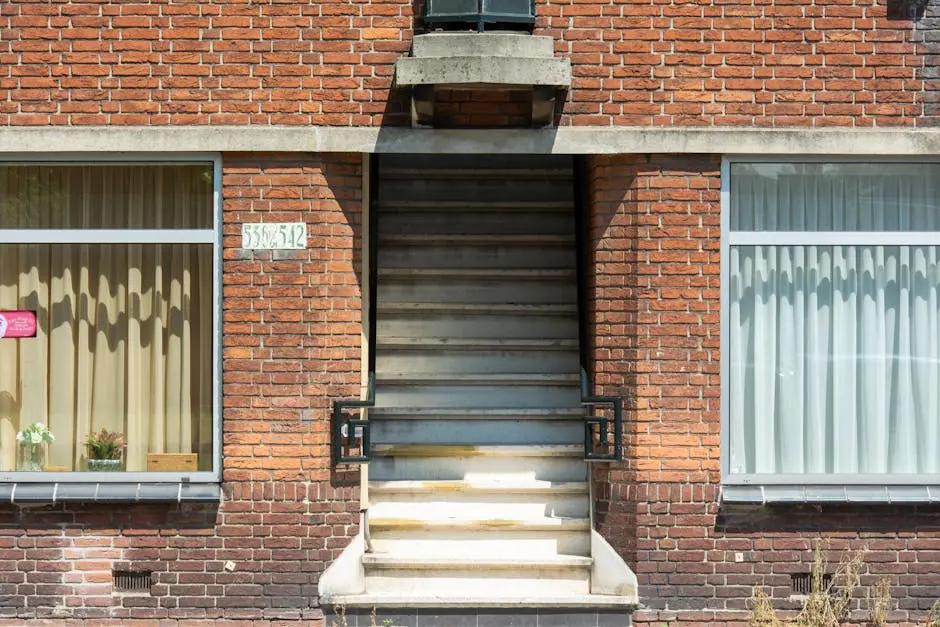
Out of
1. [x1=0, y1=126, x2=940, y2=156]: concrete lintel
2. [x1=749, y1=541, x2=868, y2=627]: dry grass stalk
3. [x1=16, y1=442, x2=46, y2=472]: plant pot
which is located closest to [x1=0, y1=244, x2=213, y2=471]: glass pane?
[x1=16, y1=442, x2=46, y2=472]: plant pot

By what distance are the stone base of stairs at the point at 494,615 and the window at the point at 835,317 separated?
1396 mm

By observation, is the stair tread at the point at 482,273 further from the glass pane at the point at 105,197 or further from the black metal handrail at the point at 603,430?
the glass pane at the point at 105,197

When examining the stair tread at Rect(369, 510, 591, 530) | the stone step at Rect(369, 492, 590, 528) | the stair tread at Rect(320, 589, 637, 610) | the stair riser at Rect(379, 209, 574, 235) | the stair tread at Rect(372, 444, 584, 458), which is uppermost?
the stair riser at Rect(379, 209, 574, 235)

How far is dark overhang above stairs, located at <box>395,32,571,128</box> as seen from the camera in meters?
7.60

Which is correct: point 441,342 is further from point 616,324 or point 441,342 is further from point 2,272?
point 2,272

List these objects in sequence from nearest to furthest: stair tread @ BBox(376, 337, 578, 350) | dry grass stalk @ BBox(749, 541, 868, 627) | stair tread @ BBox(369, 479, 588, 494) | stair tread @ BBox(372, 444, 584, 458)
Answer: dry grass stalk @ BBox(749, 541, 868, 627) < stair tread @ BBox(369, 479, 588, 494) < stair tread @ BBox(372, 444, 584, 458) < stair tread @ BBox(376, 337, 578, 350)

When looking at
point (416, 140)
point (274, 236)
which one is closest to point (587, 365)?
point (416, 140)

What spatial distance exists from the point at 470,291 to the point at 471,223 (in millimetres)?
711

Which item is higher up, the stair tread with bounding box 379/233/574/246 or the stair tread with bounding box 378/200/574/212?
the stair tread with bounding box 378/200/574/212

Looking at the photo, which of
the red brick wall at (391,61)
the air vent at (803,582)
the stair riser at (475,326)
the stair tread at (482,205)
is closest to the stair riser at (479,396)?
the stair riser at (475,326)

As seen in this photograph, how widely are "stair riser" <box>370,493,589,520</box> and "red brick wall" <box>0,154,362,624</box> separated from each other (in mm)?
716

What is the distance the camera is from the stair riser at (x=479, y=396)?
9.16 metres

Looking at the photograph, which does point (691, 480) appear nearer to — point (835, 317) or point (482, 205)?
point (835, 317)

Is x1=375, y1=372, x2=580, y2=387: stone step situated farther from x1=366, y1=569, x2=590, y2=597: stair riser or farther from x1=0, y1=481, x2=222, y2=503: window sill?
x1=0, y1=481, x2=222, y2=503: window sill
